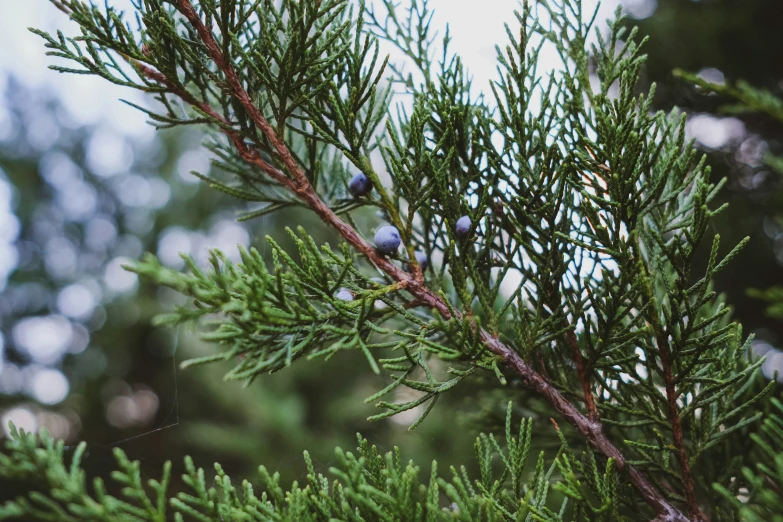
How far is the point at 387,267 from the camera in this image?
2.68 ft

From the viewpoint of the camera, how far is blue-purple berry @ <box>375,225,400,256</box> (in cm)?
80

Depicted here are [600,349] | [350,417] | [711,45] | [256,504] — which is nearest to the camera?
[256,504]

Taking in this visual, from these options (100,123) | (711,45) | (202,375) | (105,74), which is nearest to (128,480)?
(105,74)

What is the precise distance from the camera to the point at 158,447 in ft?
15.6

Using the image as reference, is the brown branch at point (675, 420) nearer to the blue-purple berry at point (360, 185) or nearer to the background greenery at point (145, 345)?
the blue-purple berry at point (360, 185)

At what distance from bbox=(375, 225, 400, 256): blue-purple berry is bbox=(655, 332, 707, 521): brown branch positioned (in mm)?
394

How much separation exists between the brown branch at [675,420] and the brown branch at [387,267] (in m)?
0.03

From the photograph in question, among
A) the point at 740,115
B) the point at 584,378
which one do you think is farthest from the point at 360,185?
the point at 740,115

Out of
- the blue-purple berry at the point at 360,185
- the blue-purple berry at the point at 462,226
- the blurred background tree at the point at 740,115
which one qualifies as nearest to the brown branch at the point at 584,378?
the blue-purple berry at the point at 462,226

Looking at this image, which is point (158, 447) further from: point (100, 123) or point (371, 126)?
point (371, 126)

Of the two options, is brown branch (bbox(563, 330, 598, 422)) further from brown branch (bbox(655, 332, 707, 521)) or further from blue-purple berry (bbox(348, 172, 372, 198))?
blue-purple berry (bbox(348, 172, 372, 198))

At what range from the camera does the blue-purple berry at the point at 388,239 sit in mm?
804

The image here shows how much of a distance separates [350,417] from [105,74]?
3.09m

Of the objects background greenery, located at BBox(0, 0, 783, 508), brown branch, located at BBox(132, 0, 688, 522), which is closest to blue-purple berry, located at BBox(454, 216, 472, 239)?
brown branch, located at BBox(132, 0, 688, 522)
